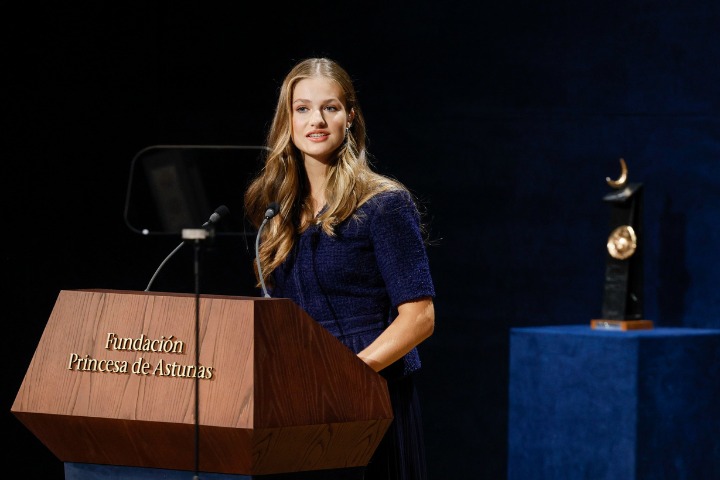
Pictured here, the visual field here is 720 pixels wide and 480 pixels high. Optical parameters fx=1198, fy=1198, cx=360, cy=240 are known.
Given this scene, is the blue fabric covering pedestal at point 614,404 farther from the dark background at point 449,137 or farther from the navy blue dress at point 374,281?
the navy blue dress at point 374,281

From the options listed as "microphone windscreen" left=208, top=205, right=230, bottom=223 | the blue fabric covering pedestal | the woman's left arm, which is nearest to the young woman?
the woman's left arm

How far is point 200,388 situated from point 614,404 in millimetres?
2507

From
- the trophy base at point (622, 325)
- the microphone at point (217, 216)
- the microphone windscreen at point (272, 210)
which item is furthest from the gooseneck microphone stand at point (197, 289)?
the trophy base at point (622, 325)

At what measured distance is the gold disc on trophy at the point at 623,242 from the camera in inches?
167

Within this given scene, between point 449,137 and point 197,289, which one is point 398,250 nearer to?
point 197,289

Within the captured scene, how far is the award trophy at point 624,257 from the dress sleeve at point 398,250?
2.10 metres

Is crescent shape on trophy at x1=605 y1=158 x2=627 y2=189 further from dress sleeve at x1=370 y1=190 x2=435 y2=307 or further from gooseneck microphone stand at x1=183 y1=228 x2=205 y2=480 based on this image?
gooseneck microphone stand at x1=183 y1=228 x2=205 y2=480

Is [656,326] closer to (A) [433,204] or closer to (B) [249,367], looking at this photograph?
(A) [433,204]

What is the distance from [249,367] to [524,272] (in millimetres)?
3070

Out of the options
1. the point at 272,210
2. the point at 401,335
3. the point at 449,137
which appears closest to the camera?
the point at 272,210

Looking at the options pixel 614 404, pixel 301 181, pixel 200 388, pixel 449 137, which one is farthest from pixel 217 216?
pixel 449 137

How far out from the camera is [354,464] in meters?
1.90

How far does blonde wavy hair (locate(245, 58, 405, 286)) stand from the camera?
2309mm

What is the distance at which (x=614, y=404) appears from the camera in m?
3.96
